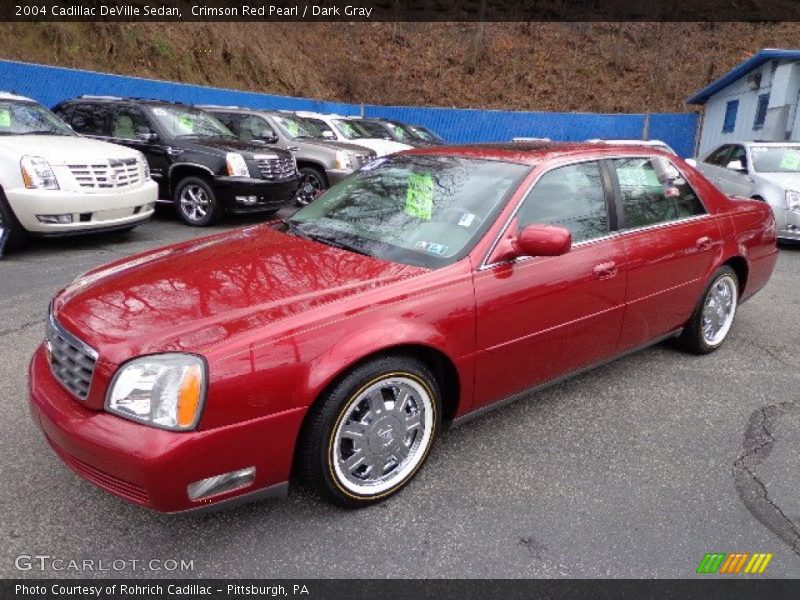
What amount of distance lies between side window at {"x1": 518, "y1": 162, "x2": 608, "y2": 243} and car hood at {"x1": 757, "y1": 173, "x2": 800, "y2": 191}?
6.65 m

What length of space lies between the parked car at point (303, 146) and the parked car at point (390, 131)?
8.74 feet

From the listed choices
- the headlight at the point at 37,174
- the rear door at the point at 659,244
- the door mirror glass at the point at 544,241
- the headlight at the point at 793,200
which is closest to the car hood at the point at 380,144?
the headlight at the point at 793,200

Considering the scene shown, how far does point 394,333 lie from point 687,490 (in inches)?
62.9

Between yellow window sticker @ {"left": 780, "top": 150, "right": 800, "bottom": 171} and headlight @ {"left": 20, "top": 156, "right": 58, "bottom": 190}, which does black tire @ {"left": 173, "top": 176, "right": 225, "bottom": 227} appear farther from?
yellow window sticker @ {"left": 780, "top": 150, "right": 800, "bottom": 171}

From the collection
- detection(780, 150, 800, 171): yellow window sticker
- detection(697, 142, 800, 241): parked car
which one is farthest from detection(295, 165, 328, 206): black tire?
detection(780, 150, 800, 171): yellow window sticker

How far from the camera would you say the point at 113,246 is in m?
7.53

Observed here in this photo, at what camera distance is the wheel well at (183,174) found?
8.88m

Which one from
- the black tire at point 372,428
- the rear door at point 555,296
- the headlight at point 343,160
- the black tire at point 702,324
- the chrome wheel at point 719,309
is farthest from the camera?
the headlight at point 343,160

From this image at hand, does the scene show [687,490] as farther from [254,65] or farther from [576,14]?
[576,14]

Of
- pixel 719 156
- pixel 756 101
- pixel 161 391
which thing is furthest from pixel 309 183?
pixel 756 101

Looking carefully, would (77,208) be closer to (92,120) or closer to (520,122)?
(92,120)

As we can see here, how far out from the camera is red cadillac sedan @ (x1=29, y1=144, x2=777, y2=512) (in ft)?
7.34

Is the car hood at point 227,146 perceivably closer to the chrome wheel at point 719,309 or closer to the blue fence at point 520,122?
the chrome wheel at point 719,309

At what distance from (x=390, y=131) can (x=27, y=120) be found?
898 cm
